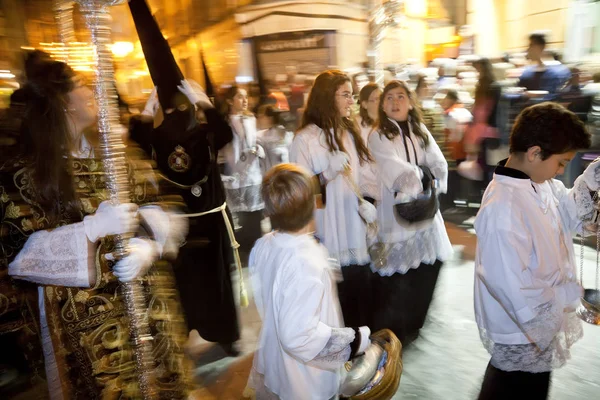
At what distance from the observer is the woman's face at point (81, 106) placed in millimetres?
1801

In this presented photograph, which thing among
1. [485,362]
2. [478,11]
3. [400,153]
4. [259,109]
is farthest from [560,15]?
[485,362]

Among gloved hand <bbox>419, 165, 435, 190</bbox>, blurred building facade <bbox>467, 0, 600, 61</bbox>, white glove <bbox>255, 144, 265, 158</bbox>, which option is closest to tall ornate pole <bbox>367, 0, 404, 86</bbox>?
gloved hand <bbox>419, 165, 435, 190</bbox>

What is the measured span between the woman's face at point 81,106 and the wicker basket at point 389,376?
4.95ft

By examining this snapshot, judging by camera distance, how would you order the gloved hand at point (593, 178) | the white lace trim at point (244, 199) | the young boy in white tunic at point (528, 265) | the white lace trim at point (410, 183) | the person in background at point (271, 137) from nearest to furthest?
the young boy in white tunic at point (528, 265) < the gloved hand at point (593, 178) < the white lace trim at point (410, 183) < the white lace trim at point (244, 199) < the person in background at point (271, 137)

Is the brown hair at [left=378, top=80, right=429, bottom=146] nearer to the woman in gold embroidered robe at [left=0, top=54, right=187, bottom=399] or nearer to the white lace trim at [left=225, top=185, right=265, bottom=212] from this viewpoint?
the woman in gold embroidered robe at [left=0, top=54, right=187, bottom=399]

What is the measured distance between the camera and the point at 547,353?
1.98 m

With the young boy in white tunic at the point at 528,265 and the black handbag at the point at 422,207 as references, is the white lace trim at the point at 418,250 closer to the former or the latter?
the black handbag at the point at 422,207

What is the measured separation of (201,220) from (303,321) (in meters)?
1.83

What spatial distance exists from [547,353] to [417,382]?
3.55 feet

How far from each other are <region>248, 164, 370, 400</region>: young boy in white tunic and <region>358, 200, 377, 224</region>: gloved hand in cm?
157

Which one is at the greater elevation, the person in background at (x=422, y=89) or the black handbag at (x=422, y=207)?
the person in background at (x=422, y=89)

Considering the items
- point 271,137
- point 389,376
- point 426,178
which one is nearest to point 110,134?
point 389,376

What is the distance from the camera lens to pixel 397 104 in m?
3.43

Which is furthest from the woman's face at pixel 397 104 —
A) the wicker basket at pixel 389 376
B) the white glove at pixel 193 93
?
the wicker basket at pixel 389 376
